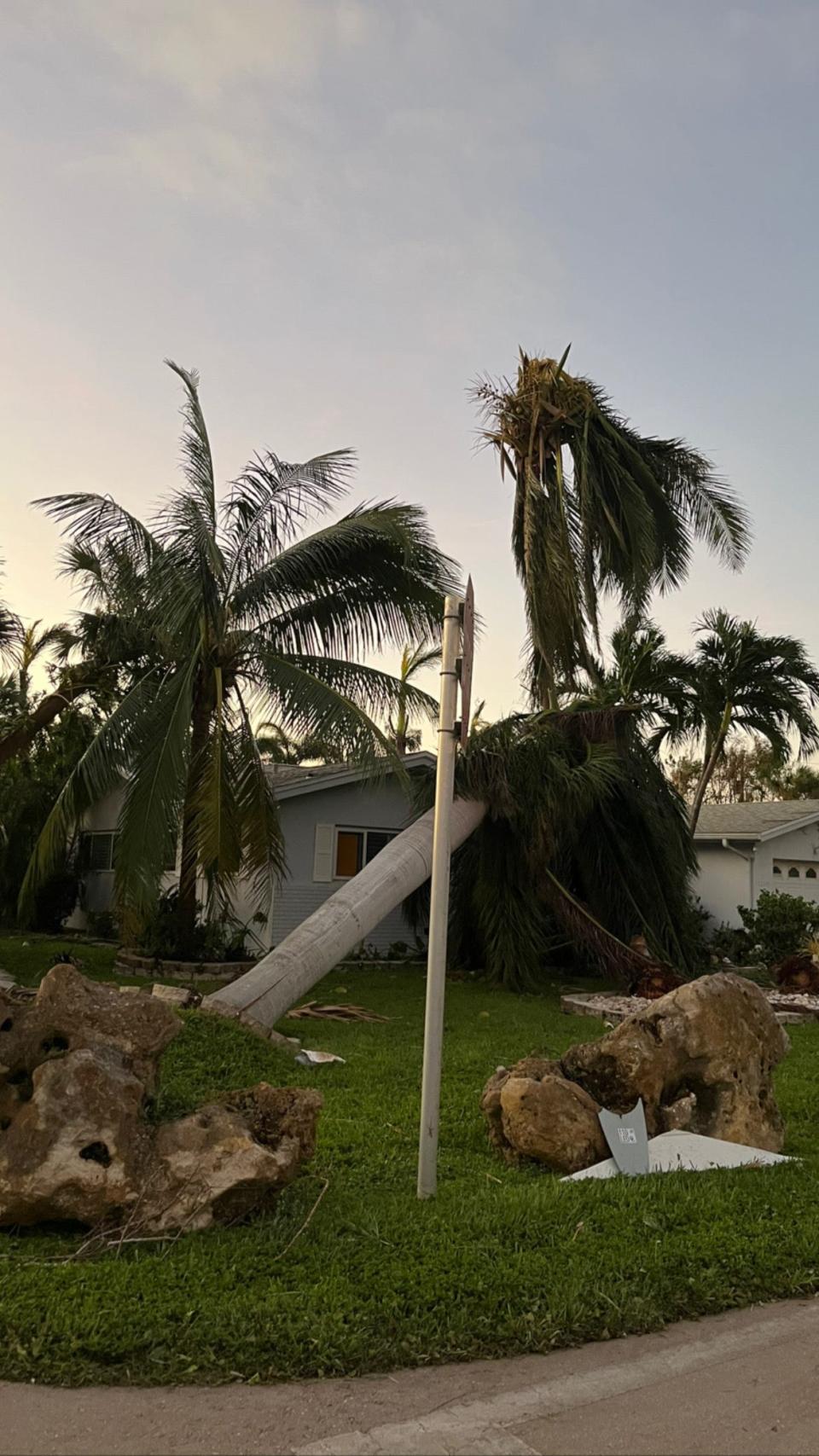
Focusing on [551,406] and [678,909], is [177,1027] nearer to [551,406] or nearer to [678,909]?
[678,909]

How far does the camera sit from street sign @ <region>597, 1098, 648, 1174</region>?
6.03m

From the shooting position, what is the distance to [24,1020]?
5250mm

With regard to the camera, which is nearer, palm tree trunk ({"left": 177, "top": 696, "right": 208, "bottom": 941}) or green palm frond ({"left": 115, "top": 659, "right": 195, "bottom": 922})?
green palm frond ({"left": 115, "top": 659, "right": 195, "bottom": 922})

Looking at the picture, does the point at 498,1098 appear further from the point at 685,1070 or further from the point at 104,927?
the point at 104,927

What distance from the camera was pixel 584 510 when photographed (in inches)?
768

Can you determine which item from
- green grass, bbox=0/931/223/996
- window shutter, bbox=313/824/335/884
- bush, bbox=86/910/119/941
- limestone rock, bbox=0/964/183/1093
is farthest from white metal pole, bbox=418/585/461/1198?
bush, bbox=86/910/119/941

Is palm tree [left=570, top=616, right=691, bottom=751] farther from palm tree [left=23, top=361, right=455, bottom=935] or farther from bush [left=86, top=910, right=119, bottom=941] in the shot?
bush [left=86, top=910, right=119, bottom=941]

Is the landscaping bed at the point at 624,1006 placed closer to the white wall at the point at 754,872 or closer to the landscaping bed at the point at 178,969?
the landscaping bed at the point at 178,969

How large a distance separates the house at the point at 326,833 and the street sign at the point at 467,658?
1241cm

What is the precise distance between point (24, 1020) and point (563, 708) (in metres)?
12.4

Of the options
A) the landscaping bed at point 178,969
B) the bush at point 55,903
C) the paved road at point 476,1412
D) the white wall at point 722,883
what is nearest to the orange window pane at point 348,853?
the landscaping bed at point 178,969

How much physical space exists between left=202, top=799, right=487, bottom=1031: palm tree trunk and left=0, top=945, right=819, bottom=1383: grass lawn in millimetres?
3326

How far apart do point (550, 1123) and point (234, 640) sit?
921 cm

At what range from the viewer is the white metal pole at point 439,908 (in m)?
5.32
